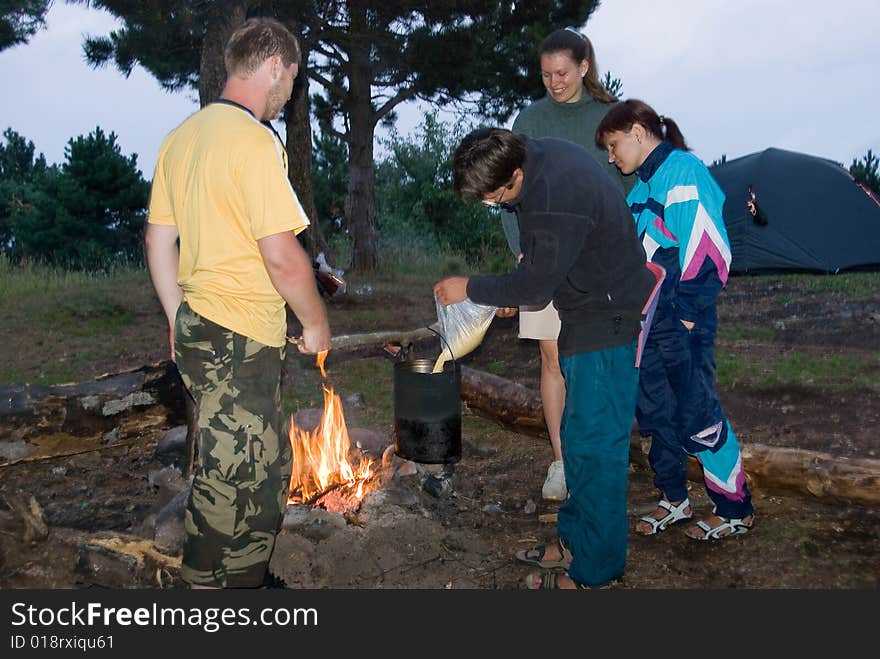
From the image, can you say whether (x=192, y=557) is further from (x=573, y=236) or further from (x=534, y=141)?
(x=534, y=141)

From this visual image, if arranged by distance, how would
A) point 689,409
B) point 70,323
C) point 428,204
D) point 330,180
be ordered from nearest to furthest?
point 689,409, point 70,323, point 428,204, point 330,180

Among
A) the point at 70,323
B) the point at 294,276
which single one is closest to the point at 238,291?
the point at 294,276

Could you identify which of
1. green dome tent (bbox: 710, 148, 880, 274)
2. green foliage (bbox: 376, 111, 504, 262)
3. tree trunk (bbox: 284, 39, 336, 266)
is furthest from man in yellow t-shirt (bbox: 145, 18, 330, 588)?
green foliage (bbox: 376, 111, 504, 262)

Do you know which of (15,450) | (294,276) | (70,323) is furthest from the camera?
(70,323)

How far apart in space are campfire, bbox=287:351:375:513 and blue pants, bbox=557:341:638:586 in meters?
1.36

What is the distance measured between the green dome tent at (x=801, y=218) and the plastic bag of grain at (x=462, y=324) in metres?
11.3

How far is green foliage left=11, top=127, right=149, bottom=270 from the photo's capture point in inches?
863

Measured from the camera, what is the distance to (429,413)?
171 inches

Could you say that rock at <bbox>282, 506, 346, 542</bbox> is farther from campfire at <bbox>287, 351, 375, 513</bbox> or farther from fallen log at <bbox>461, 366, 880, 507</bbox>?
fallen log at <bbox>461, 366, 880, 507</bbox>

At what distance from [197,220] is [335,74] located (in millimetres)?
15051

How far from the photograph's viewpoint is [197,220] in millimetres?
2695

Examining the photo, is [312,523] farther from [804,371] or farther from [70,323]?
[70,323]

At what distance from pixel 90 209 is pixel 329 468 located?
66.8 ft

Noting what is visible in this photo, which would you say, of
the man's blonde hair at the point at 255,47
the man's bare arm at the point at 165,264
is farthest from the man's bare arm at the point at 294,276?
the man's blonde hair at the point at 255,47
